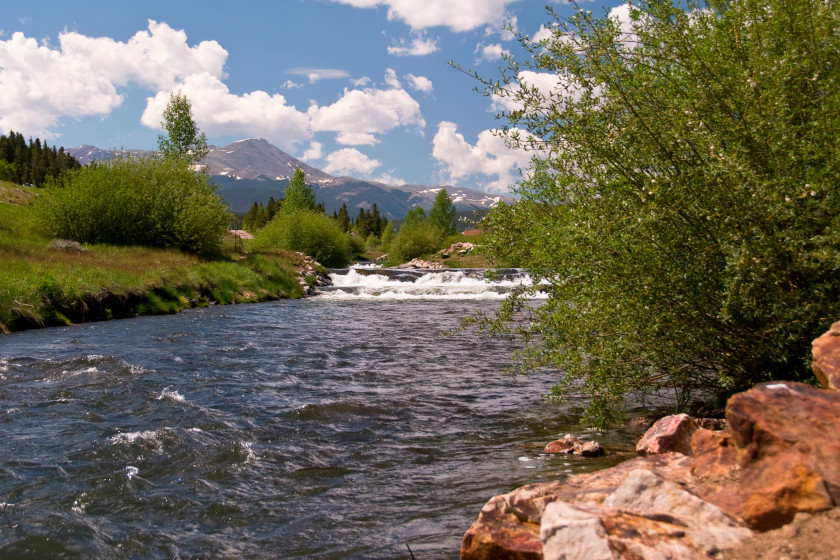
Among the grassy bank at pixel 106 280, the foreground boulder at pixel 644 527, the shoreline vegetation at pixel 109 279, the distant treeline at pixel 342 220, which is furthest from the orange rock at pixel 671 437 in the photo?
the distant treeline at pixel 342 220

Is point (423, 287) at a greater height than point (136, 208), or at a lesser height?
lesser

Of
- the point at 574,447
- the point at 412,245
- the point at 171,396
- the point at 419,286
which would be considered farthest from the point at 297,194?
the point at 574,447

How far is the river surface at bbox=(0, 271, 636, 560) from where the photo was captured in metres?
5.45

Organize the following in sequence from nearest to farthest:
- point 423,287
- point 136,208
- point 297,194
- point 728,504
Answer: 1. point 728,504
2. point 136,208
3. point 423,287
4. point 297,194

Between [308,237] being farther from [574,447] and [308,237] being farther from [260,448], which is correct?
[574,447]

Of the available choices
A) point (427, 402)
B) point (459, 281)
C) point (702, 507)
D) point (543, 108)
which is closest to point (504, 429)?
point (427, 402)

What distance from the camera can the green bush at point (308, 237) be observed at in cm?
6525

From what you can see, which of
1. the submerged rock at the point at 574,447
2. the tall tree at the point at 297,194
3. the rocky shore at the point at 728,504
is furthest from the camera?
the tall tree at the point at 297,194

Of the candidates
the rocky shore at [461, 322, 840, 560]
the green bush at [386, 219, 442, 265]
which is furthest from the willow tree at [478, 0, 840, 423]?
the green bush at [386, 219, 442, 265]

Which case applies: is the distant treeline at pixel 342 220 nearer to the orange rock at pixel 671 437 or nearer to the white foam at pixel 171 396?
the white foam at pixel 171 396

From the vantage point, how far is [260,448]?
7.91 meters

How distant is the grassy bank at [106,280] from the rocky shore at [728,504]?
19.0 meters

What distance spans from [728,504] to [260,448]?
19.3ft

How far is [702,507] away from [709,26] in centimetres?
676
